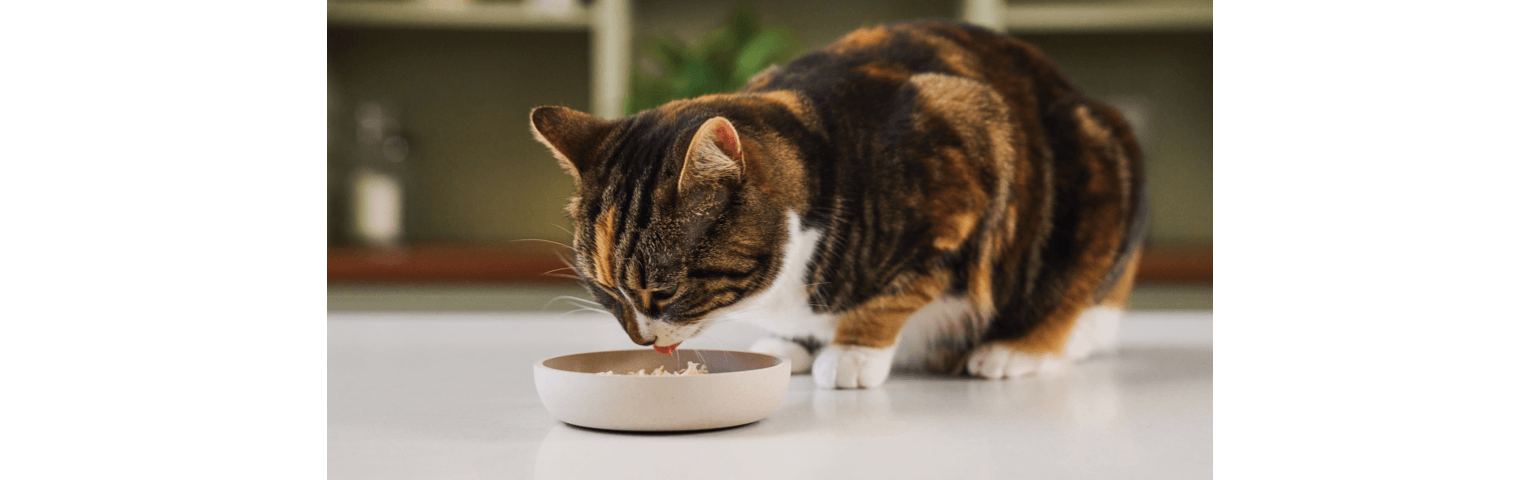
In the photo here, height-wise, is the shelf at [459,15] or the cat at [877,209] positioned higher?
the shelf at [459,15]

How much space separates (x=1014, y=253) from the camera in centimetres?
117

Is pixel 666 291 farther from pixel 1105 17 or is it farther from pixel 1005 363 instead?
pixel 1105 17

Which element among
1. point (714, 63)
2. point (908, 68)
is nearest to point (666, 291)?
point (908, 68)

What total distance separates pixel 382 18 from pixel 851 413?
2.30 meters

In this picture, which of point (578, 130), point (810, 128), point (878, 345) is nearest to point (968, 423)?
point (878, 345)

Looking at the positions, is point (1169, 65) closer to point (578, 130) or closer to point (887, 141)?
point (887, 141)

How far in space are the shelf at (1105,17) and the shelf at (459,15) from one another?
1183 millimetres

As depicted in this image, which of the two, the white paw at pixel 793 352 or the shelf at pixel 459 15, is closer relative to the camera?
the white paw at pixel 793 352

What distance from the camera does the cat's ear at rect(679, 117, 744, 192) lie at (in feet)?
2.87

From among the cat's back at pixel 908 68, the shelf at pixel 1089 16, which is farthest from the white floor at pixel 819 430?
the shelf at pixel 1089 16

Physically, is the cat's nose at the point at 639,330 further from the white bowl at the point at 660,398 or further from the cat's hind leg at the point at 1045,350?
the cat's hind leg at the point at 1045,350

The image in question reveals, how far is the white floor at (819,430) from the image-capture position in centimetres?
70

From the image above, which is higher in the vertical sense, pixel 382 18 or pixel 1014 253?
pixel 382 18

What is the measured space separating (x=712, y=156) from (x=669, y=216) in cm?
7
